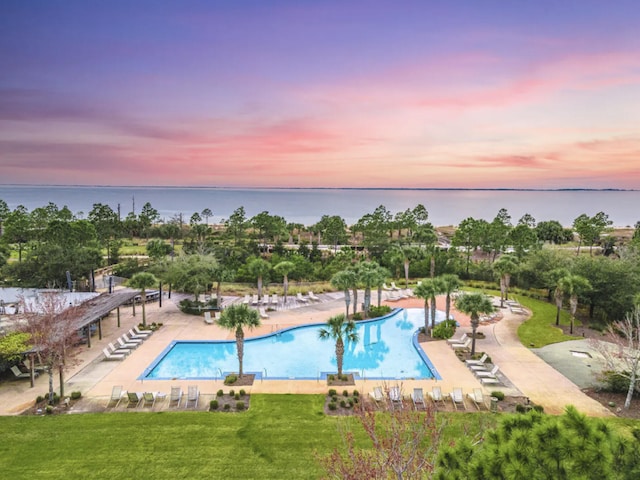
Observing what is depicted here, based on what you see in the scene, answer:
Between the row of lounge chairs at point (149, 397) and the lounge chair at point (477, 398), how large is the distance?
36.0 feet

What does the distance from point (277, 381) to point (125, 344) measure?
9536 millimetres

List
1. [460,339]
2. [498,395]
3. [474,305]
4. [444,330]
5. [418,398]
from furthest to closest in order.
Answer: [444,330] → [460,339] → [474,305] → [498,395] → [418,398]

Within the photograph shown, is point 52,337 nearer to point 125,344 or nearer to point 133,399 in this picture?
point 133,399

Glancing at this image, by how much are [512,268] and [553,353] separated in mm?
9663

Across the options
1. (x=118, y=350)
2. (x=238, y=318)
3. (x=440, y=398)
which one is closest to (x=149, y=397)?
(x=238, y=318)

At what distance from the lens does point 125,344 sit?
69.9ft

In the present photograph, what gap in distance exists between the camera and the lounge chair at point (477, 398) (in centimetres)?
1519

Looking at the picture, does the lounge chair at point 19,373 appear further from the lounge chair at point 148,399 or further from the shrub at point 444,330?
the shrub at point 444,330

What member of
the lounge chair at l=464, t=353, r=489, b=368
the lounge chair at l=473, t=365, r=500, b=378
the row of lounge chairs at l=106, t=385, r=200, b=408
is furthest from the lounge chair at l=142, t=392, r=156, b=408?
the lounge chair at l=464, t=353, r=489, b=368

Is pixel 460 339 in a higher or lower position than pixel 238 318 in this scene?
lower

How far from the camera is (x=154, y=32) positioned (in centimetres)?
3088

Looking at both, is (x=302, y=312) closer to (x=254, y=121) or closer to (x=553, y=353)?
(x=553, y=353)

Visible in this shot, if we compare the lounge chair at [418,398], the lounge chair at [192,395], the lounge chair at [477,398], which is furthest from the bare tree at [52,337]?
the lounge chair at [477,398]

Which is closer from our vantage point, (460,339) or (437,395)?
(437,395)
